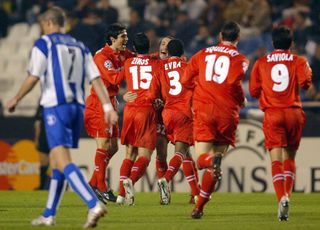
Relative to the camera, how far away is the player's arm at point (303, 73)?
12.9 meters

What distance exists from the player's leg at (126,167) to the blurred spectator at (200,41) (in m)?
7.93

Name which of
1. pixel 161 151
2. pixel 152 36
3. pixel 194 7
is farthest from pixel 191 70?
pixel 194 7

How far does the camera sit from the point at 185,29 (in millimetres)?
24031

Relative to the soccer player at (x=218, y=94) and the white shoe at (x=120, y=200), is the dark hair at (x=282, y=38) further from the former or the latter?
the white shoe at (x=120, y=200)

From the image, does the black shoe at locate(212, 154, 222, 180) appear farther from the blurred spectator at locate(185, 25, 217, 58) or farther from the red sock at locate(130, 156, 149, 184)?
the blurred spectator at locate(185, 25, 217, 58)

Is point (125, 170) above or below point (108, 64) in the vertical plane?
below

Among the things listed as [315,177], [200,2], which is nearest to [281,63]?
[315,177]

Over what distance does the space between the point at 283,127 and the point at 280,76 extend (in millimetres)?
570

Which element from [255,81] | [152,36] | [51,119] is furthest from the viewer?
[152,36]

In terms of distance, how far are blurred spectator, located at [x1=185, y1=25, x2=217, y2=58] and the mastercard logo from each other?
15.1 feet

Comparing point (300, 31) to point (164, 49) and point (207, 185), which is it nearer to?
point (164, 49)

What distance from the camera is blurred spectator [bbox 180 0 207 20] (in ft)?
81.6

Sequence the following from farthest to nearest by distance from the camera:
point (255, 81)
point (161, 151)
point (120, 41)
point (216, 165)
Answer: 1. point (161, 151)
2. point (120, 41)
3. point (255, 81)
4. point (216, 165)

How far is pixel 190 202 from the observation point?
1581 centimetres
